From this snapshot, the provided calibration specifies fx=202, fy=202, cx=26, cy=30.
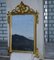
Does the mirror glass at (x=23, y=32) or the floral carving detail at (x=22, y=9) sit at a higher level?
the floral carving detail at (x=22, y=9)

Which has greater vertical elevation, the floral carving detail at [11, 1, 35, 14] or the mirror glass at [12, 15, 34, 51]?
the floral carving detail at [11, 1, 35, 14]

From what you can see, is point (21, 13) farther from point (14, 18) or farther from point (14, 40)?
point (14, 40)

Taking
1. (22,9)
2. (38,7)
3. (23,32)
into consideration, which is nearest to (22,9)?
(22,9)

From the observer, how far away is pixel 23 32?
346cm

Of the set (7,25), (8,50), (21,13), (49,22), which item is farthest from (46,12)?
(8,50)

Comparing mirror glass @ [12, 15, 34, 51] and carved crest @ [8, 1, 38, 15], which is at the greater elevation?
carved crest @ [8, 1, 38, 15]

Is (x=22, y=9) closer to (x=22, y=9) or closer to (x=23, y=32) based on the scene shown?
(x=22, y=9)

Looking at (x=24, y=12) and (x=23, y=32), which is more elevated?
(x=24, y=12)

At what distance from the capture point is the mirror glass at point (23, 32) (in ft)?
11.2

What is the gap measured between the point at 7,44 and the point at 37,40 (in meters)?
0.55

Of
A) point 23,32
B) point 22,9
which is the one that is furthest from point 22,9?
point 23,32

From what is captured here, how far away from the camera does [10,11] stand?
3465mm

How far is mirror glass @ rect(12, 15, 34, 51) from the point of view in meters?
3.42

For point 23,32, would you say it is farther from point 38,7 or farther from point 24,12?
point 38,7
